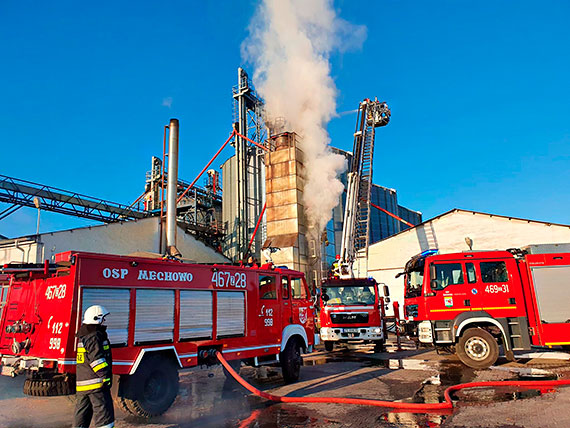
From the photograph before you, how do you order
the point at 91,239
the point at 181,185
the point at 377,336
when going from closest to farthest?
1. the point at 377,336
2. the point at 91,239
3. the point at 181,185

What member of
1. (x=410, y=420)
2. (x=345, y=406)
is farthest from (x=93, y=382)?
(x=410, y=420)

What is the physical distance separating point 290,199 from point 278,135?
4854 mm

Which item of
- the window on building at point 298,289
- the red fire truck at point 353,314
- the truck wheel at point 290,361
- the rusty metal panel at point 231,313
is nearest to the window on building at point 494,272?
the red fire truck at point 353,314

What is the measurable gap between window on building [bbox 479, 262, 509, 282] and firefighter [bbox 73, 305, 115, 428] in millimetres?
9442

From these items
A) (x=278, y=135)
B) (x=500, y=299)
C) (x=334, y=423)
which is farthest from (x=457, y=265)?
(x=278, y=135)

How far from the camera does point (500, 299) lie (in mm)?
10766

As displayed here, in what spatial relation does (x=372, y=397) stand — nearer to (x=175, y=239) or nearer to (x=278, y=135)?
(x=175, y=239)

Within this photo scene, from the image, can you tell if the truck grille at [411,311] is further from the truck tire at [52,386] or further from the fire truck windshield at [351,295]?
the truck tire at [52,386]

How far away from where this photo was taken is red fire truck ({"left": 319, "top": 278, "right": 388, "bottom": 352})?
575 inches

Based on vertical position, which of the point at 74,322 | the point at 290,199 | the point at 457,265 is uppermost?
the point at 290,199

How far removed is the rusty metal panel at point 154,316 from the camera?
6.72 m

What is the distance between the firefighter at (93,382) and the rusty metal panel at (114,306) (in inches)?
52.3

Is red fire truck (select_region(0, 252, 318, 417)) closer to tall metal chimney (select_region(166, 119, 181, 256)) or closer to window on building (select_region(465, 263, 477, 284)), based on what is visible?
window on building (select_region(465, 263, 477, 284))

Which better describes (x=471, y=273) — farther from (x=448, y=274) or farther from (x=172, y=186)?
(x=172, y=186)
